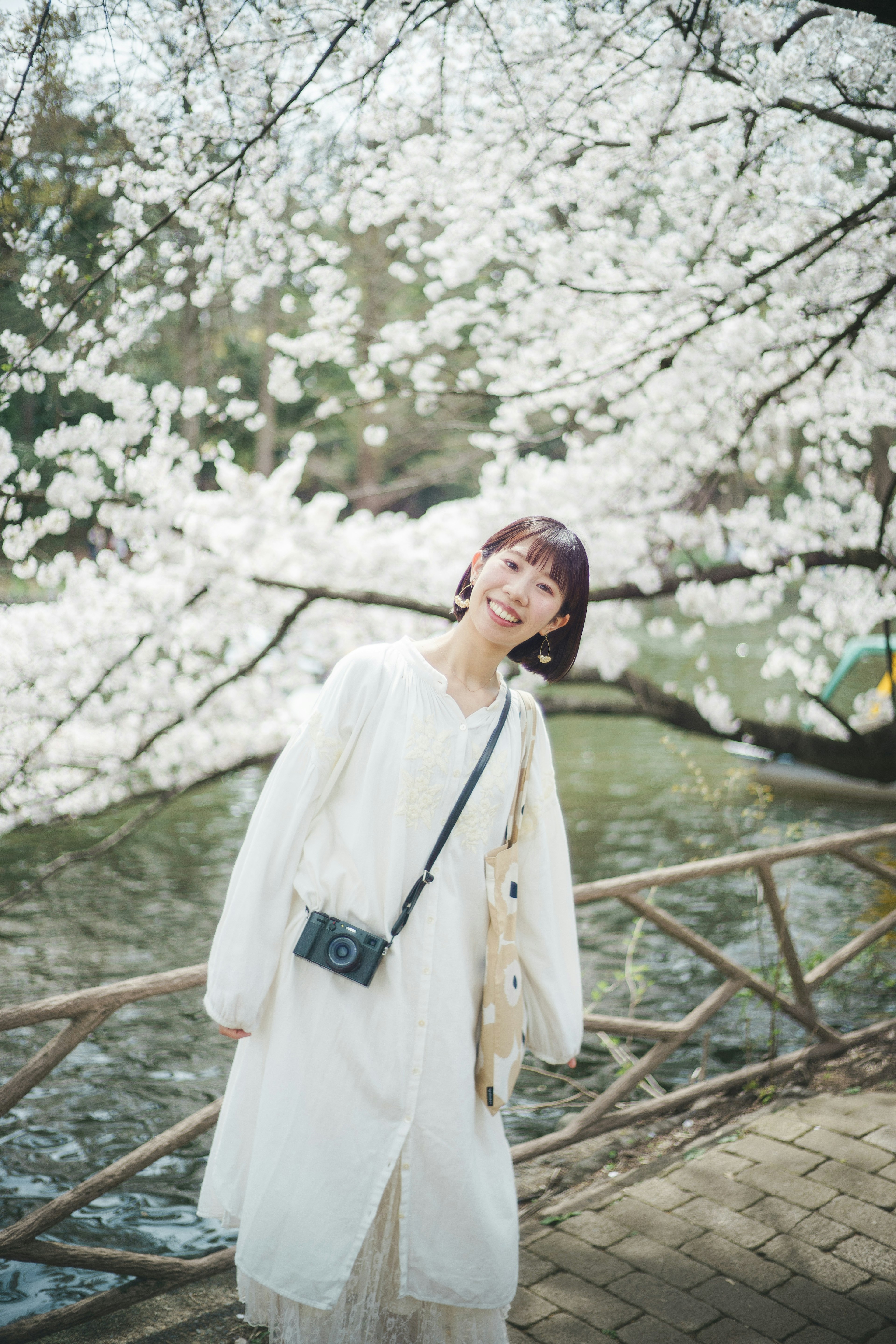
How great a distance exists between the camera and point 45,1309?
2799mm

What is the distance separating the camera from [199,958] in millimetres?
6035

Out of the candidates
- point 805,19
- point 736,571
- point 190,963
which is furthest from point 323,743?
point 736,571

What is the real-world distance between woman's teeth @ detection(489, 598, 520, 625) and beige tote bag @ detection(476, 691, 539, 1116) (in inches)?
17.6

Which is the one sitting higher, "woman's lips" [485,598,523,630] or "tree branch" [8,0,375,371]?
"tree branch" [8,0,375,371]

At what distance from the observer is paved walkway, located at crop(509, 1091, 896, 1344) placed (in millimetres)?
2240

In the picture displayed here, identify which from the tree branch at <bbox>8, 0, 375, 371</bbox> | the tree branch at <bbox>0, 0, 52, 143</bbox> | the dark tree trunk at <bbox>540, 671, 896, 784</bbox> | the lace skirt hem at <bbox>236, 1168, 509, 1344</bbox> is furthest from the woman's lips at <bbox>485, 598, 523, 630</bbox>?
the dark tree trunk at <bbox>540, 671, 896, 784</bbox>

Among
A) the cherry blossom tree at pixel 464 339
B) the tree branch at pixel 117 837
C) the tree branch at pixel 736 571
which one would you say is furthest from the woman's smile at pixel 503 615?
the tree branch at pixel 736 571

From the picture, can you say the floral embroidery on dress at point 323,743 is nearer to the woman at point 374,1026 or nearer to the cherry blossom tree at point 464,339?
the woman at point 374,1026

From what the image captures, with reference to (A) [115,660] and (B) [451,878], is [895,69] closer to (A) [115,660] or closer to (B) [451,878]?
(B) [451,878]

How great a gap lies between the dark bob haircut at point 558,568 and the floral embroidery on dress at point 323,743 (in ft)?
1.31

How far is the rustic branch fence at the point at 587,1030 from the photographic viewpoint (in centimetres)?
215

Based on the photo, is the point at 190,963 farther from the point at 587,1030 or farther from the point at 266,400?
the point at 266,400

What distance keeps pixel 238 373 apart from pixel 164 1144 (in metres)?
11.7

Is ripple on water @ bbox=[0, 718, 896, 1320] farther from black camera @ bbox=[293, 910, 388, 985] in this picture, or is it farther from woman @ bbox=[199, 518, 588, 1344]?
black camera @ bbox=[293, 910, 388, 985]
